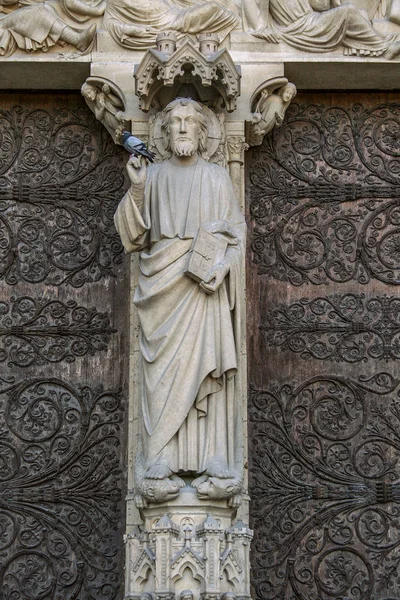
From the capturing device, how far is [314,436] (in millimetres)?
10250

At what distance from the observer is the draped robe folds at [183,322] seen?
9.25 m

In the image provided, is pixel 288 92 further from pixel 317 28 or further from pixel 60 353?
pixel 60 353

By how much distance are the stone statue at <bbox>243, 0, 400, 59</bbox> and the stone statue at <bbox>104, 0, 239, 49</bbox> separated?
0.78ft

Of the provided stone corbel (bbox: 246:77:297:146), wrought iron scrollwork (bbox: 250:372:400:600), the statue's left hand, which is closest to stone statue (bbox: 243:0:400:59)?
stone corbel (bbox: 246:77:297:146)

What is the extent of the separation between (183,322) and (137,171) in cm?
102

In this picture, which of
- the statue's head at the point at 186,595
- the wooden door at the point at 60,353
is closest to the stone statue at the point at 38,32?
the wooden door at the point at 60,353

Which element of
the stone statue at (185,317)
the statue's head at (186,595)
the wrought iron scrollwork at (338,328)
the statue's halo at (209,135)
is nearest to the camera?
the statue's head at (186,595)

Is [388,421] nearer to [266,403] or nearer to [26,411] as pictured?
[266,403]

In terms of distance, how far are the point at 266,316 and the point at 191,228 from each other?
3.80 feet

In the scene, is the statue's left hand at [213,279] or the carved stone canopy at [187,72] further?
the carved stone canopy at [187,72]

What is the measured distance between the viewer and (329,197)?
→ 35.3ft

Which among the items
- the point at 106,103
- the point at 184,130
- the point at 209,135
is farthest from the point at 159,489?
the point at 106,103

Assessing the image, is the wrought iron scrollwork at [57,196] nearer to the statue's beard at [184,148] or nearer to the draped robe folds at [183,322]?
the draped robe folds at [183,322]

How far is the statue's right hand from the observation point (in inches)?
368
